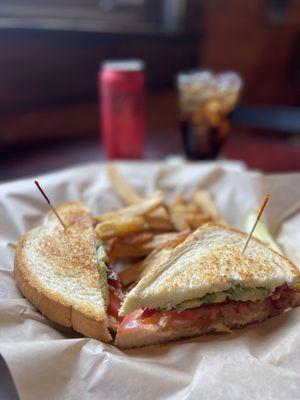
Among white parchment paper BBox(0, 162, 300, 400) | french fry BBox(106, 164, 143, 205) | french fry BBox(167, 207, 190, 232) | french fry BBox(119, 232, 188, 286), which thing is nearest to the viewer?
white parchment paper BBox(0, 162, 300, 400)

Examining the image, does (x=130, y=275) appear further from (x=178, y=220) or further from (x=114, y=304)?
(x=178, y=220)

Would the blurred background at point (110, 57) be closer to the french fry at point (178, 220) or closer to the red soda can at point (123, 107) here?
the red soda can at point (123, 107)

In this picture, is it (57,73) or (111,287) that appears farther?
(57,73)

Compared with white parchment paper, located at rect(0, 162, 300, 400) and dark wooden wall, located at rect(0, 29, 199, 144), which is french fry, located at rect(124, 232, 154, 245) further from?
dark wooden wall, located at rect(0, 29, 199, 144)

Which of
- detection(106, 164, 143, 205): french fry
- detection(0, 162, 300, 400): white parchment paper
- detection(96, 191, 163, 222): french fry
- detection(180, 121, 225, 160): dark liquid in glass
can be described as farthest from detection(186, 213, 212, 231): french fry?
detection(180, 121, 225, 160): dark liquid in glass

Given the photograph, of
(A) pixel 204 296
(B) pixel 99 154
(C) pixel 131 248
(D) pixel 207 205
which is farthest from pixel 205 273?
(B) pixel 99 154

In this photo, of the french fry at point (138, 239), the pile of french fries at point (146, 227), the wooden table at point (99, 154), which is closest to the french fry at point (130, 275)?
the pile of french fries at point (146, 227)

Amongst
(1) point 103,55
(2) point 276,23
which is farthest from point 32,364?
(2) point 276,23

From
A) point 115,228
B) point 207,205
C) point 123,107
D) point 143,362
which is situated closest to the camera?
point 143,362
